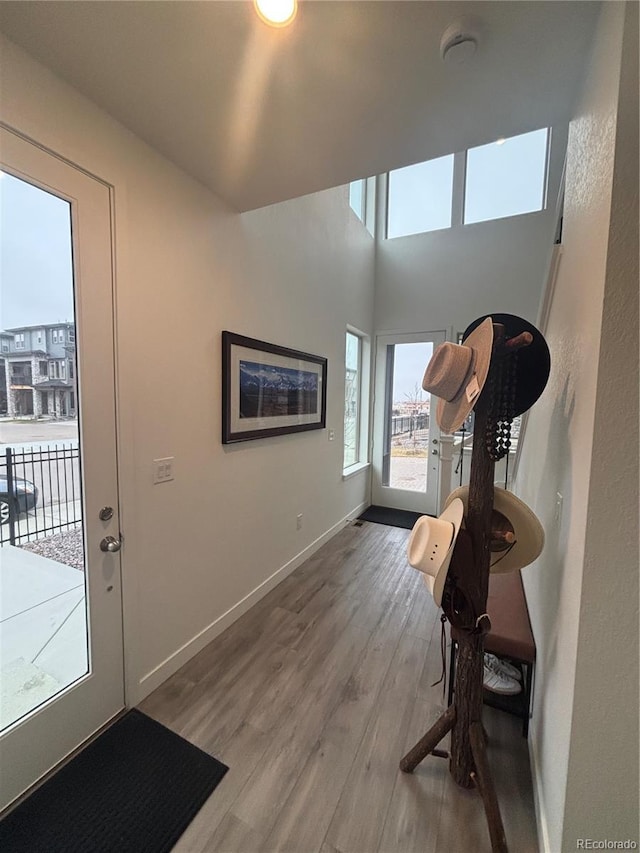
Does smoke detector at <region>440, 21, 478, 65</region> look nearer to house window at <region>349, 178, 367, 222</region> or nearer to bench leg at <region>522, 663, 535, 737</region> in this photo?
bench leg at <region>522, 663, 535, 737</region>

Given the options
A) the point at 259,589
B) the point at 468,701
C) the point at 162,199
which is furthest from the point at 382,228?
the point at 468,701

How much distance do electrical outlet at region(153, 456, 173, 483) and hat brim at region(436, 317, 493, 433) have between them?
134cm

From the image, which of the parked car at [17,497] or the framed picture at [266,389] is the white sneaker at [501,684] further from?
the parked car at [17,497]

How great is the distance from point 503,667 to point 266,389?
6.78ft

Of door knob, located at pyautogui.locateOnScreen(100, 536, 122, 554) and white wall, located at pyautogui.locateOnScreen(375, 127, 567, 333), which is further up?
white wall, located at pyautogui.locateOnScreen(375, 127, 567, 333)

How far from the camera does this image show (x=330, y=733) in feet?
5.09

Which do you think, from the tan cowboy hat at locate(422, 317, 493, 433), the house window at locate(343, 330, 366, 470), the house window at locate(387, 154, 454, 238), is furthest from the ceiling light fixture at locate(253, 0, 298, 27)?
the house window at locate(387, 154, 454, 238)

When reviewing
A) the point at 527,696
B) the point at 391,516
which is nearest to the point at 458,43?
the point at 527,696

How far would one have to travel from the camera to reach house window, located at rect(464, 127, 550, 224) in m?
3.85

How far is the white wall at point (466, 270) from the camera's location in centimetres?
377

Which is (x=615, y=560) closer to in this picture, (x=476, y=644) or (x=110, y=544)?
(x=476, y=644)

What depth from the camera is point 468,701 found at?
1.33 m

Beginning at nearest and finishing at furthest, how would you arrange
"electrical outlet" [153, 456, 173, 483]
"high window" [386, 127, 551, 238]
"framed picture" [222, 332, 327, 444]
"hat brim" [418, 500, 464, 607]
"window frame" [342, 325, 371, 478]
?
1. "hat brim" [418, 500, 464, 607]
2. "electrical outlet" [153, 456, 173, 483]
3. "framed picture" [222, 332, 327, 444]
4. "high window" [386, 127, 551, 238]
5. "window frame" [342, 325, 371, 478]

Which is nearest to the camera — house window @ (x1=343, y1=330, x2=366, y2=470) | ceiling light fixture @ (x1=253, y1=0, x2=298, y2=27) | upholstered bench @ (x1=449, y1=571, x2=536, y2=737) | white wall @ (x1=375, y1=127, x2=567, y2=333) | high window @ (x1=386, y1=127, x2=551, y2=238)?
ceiling light fixture @ (x1=253, y1=0, x2=298, y2=27)
